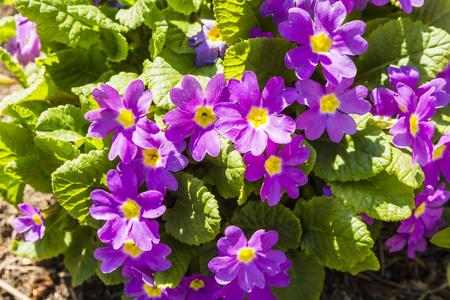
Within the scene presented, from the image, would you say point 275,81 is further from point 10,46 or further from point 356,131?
point 10,46

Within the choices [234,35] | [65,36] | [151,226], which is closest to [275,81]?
[234,35]

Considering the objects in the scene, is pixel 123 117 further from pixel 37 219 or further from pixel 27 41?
pixel 27 41

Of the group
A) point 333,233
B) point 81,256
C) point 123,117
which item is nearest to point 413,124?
point 333,233

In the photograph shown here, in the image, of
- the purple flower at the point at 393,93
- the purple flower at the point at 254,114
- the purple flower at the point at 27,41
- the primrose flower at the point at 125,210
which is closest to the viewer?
the purple flower at the point at 254,114

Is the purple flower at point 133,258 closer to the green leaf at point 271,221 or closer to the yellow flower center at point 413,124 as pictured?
the green leaf at point 271,221

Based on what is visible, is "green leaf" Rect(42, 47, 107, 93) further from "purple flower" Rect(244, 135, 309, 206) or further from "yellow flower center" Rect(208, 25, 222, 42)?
"purple flower" Rect(244, 135, 309, 206)

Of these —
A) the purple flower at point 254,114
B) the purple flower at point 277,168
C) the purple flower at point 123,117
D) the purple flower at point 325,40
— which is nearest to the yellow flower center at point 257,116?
the purple flower at point 254,114
